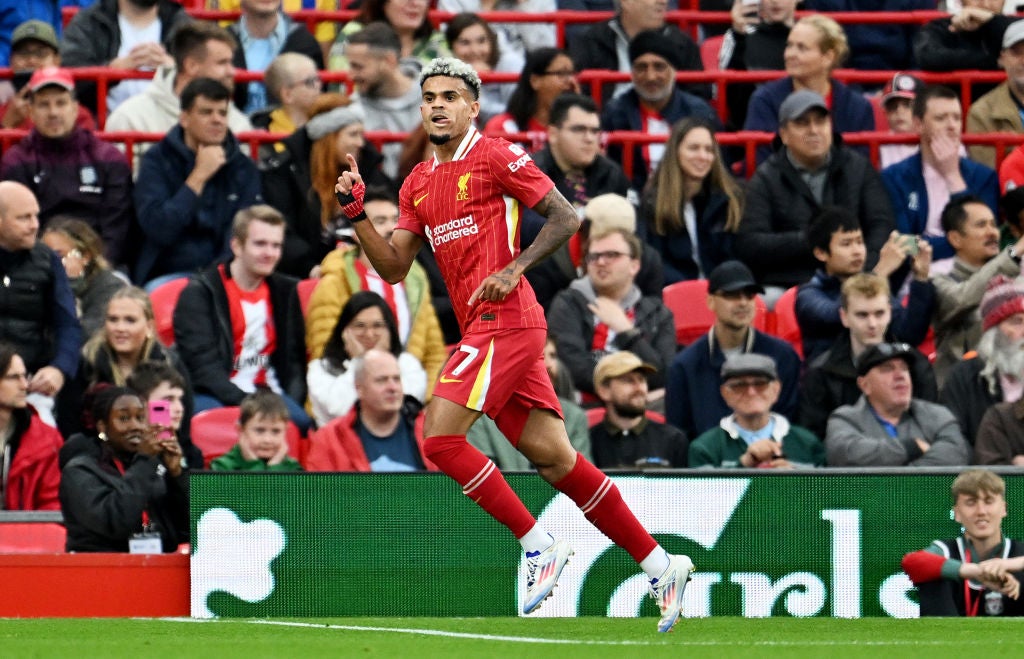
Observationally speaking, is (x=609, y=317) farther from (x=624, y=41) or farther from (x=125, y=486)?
(x=624, y=41)

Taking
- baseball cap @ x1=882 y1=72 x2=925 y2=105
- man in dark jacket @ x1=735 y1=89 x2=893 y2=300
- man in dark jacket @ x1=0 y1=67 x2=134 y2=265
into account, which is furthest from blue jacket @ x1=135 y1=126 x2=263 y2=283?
baseball cap @ x1=882 y1=72 x2=925 y2=105

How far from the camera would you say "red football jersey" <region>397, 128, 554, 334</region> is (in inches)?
292

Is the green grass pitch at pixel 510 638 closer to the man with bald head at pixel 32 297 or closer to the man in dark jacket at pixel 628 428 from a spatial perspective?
the man in dark jacket at pixel 628 428

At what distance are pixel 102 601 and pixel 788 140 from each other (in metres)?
5.51

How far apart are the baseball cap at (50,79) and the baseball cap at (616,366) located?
398 centimetres

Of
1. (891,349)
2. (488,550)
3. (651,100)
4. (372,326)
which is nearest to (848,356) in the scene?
(891,349)

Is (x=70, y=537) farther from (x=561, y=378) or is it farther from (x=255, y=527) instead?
(x=561, y=378)

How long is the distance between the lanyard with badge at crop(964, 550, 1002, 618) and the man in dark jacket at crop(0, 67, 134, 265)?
5.79 metres

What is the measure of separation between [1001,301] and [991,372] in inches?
16.6

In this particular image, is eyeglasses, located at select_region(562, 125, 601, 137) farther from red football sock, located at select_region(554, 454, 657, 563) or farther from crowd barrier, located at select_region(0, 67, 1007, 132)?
red football sock, located at select_region(554, 454, 657, 563)

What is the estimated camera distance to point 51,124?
476 inches

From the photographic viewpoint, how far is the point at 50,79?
11984mm

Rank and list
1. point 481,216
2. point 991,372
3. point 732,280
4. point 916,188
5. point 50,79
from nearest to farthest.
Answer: point 481,216, point 991,372, point 732,280, point 50,79, point 916,188

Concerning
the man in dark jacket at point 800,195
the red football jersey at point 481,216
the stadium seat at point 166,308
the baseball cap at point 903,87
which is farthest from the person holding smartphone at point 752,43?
the red football jersey at point 481,216
